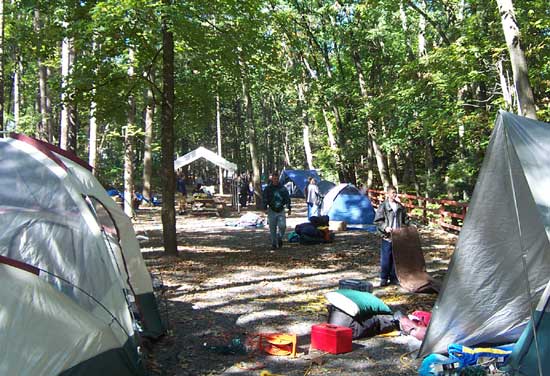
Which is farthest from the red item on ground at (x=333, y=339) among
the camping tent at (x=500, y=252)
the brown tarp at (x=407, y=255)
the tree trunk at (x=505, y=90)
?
the tree trunk at (x=505, y=90)

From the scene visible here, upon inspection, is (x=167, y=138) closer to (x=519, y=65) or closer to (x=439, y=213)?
(x=519, y=65)

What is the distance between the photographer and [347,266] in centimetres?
1107

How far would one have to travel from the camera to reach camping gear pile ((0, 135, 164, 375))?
395 cm

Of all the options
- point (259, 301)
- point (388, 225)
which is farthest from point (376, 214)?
point (259, 301)

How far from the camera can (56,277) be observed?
4.57m

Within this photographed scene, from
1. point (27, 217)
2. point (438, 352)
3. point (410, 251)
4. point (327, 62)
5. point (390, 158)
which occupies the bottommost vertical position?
point (438, 352)

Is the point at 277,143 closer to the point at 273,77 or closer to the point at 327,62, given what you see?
the point at 327,62

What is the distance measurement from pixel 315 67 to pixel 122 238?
74.4 feet

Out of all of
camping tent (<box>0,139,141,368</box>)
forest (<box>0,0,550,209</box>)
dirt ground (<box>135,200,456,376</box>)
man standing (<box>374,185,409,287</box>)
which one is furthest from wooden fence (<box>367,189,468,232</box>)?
camping tent (<box>0,139,141,368</box>)

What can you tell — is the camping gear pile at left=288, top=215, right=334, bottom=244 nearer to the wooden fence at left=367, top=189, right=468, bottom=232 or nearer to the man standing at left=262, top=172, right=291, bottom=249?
the man standing at left=262, top=172, right=291, bottom=249

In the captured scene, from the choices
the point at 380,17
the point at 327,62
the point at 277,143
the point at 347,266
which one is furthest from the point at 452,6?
the point at 277,143

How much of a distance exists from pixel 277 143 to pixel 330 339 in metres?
59.9

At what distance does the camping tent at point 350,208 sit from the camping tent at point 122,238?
12514 mm

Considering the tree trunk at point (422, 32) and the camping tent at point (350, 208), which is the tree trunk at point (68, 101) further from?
the tree trunk at point (422, 32)
